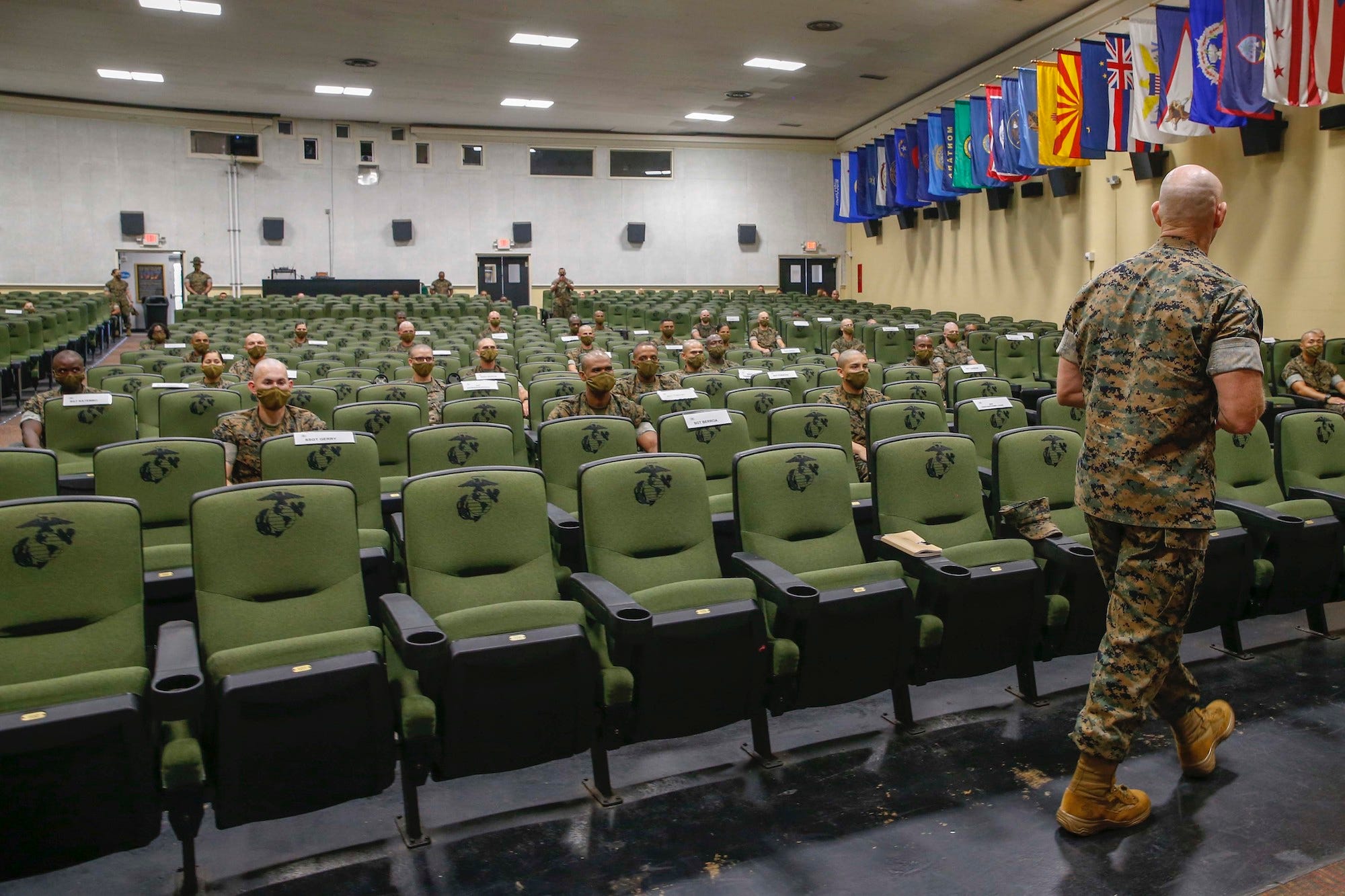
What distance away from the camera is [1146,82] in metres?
11.1

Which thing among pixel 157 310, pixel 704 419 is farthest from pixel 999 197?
pixel 157 310

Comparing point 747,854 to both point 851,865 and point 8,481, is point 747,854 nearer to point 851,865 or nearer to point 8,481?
point 851,865

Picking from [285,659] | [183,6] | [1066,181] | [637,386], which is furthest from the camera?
[1066,181]

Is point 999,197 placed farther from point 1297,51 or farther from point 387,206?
point 387,206

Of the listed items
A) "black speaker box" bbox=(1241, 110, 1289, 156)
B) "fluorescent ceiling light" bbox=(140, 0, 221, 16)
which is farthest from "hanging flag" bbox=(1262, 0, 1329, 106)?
"fluorescent ceiling light" bbox=(140, 0, 221, 16)

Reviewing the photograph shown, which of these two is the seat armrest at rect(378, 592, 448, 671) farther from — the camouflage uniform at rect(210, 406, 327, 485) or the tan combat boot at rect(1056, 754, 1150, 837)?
the camouflage uniform at rect(210, 406, 327, 485)

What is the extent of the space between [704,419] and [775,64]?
14.1 m

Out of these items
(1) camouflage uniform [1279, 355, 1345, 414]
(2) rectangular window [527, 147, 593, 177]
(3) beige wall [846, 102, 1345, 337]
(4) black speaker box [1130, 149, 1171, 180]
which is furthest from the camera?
(2) rectangular window [527, 147, 593, 177]

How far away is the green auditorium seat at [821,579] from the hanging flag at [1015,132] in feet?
37.3

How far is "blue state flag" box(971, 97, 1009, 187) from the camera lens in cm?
1495

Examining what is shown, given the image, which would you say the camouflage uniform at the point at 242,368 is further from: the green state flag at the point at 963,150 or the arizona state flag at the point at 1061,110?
the green state flag at the point at 963,150

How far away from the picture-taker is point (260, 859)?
8.52ft

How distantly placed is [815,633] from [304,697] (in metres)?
1.48

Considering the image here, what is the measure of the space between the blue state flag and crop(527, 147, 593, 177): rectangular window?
1135cm
